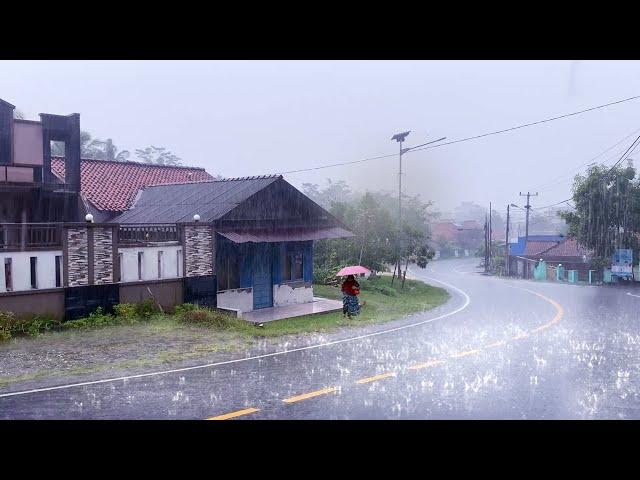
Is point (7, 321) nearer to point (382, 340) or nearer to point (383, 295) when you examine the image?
point (382, 340)

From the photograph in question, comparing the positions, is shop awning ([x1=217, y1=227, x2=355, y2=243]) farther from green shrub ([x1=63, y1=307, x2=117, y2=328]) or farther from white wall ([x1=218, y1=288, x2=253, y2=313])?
green shrub ([x1=63, y1=307, x2=117, y2=328])

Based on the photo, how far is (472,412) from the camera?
7.16 m

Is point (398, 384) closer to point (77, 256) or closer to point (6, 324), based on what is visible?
point (6, 324)

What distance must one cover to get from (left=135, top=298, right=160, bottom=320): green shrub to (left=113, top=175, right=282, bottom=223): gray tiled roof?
3371 mm

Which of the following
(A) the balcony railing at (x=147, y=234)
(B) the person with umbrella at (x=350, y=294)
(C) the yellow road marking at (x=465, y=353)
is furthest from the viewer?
(B) the person with umbrella at (x=350, y=294)

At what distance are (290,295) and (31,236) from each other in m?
8.88

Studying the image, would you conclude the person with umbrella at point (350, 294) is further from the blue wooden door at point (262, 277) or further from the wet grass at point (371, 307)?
the blue wooden door at point (262, 277)

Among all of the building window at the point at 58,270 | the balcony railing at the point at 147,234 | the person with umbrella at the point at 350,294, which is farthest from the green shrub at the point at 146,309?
the person with umbrella at the point at 350,294

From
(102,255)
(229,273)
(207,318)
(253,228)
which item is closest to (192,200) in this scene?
(253,228)

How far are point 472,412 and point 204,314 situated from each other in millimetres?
9671

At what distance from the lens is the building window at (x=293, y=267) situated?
20.2 meters

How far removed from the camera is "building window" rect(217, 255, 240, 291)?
18.2 metres

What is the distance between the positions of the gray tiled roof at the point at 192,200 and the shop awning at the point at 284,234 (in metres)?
0.89

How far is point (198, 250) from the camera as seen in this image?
689 inches
